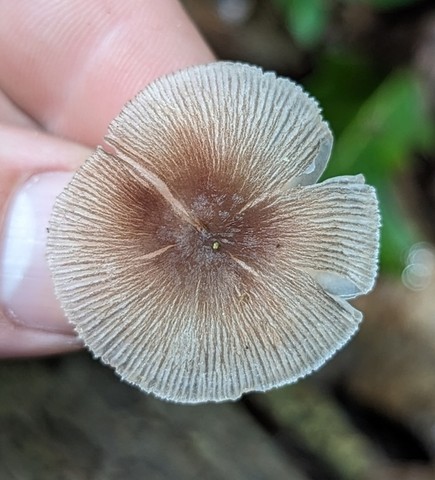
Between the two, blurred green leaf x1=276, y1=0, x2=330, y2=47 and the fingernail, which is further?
blurred green leaf x1=276, y1=0, x2=330, y2=47

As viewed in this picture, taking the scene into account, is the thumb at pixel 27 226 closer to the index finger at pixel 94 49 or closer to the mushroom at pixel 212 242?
the mushroom at pixel 212 242

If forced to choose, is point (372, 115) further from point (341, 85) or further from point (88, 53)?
point (88, 53)

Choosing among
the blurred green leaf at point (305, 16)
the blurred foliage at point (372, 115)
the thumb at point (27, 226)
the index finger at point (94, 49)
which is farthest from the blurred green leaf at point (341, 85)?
the thumb at point (27, 226)

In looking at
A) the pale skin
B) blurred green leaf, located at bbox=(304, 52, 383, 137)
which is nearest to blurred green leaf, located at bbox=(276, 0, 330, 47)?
blurred green leaf, located at bbox=(304, 52, 383, 137)

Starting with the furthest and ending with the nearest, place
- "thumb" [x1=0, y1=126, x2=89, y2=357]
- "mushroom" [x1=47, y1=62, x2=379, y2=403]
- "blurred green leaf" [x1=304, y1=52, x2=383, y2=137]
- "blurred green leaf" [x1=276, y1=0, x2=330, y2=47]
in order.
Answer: "blurred green leaf" [x1=304, y1=52, x2=383, y2=137] < "blurred green leaf" [x1=276, y1=0, x2=330, y2=47] < "thumb" [x1=0, y1=126, x2=89, y2=357] < "mushroom" [x1=47, y1=62, x2=379, y2=403]

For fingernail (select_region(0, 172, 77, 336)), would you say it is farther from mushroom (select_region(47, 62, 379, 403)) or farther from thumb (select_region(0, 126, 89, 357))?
mushroom (select_region(47, 62, 379, 403))
